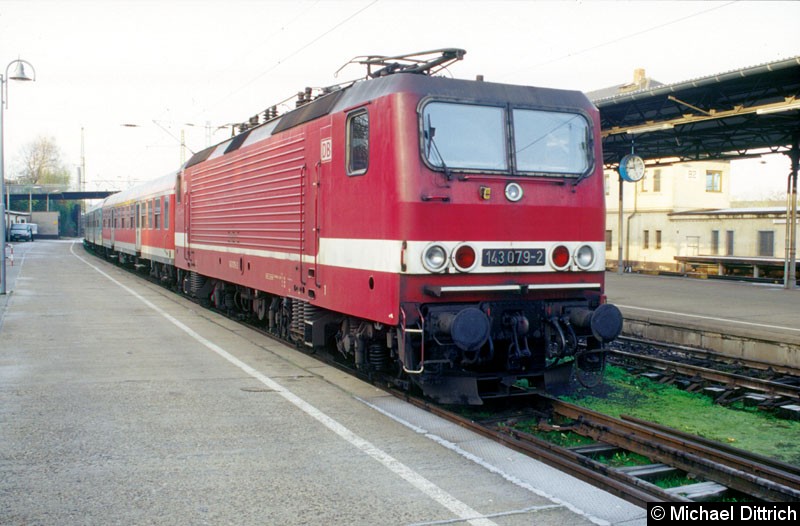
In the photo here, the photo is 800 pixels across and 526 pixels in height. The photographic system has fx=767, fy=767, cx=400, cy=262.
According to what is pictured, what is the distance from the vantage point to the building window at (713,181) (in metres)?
44.6

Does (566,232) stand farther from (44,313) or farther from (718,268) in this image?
(718,268)

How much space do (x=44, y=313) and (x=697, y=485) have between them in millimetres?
13811

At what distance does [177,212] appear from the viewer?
1941 centimetres

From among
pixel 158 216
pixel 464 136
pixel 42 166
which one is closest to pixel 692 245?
pixel 158 216

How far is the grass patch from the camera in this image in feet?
23.6

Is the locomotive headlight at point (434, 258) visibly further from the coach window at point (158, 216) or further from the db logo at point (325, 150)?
the coach window at point (158, 216)

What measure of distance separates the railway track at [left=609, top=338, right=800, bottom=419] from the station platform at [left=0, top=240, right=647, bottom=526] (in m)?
3.92

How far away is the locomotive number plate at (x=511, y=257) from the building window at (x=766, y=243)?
30666 mm

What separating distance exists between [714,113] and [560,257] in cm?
1447

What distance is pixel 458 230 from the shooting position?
7.38m

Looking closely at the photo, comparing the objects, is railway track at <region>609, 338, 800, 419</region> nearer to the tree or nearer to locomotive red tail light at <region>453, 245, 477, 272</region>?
locomotive red tail light at <region>453, 245, 477, 272</region>

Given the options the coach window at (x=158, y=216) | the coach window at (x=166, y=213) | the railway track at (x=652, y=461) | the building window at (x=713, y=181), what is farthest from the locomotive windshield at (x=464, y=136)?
the building window at (x=713, y=181)

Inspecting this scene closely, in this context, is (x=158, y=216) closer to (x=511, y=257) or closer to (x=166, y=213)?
(x=166, y=213)

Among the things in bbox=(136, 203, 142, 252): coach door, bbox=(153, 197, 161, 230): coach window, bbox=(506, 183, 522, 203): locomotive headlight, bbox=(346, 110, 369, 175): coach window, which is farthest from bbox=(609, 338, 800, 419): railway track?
bbox=(136, 203, 142, 252): coach door
